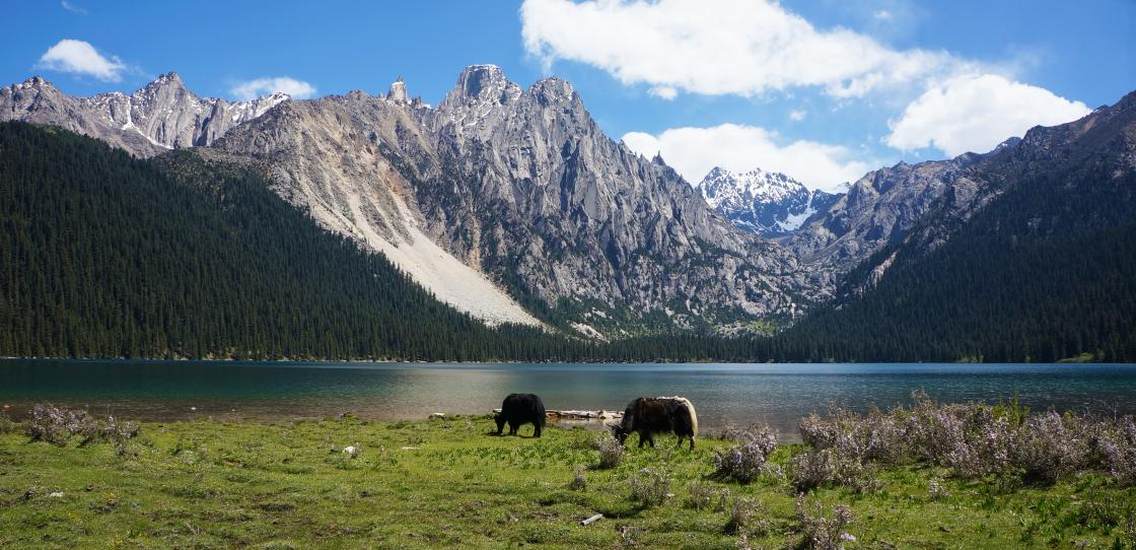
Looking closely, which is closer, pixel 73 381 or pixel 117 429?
pixel 117 429

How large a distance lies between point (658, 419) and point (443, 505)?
17.0m

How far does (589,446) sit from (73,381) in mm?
86665

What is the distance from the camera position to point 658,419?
108 feet

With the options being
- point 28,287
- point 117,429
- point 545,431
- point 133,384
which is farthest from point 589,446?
point 28,287

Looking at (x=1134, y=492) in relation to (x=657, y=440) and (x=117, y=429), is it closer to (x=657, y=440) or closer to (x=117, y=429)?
(x=657, y=440)

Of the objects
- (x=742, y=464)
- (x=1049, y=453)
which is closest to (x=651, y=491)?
(x=742, y=464)

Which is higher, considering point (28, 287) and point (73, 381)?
point (28, 287)

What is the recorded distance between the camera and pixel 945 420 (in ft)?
85.7

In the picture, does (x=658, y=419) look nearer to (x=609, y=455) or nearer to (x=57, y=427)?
(x=609, y=455)

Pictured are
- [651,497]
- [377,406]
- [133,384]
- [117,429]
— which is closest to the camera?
[651,497]

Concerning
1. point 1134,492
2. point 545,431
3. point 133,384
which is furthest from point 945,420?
point 133,384

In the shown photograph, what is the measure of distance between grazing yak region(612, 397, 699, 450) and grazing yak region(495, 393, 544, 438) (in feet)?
26.9

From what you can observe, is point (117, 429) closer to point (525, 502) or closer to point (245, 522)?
point (245, 522)

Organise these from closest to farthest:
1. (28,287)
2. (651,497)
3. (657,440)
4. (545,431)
→ (651,497) < (657,440) < (545,431) < (28,287)
